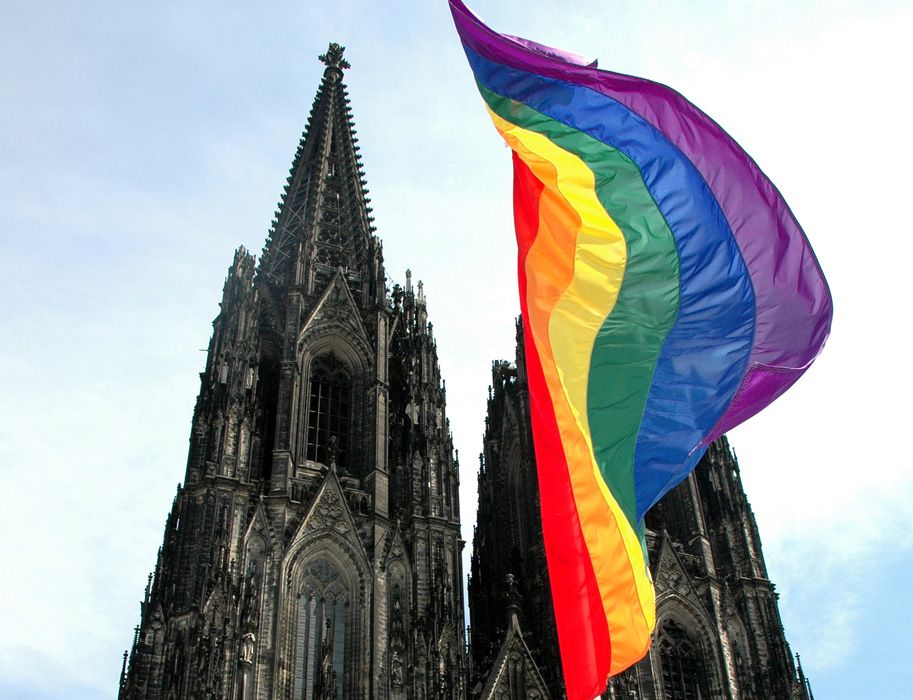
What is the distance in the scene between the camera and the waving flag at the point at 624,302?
43.4 feet

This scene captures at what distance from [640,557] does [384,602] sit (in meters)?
20.2

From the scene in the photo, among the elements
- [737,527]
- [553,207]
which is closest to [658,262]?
[553,207]

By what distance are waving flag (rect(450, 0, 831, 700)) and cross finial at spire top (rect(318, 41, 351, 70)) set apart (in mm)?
42756

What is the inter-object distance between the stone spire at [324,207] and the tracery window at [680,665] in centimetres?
1761

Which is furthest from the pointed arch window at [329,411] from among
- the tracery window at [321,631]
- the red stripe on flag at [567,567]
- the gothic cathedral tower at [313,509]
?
the red stripe on flag at [567,567]

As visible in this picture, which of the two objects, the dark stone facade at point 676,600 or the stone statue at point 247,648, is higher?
the dark stone facade at point 676,600

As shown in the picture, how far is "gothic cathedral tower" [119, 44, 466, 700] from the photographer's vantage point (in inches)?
1187

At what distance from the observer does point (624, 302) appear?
1484cm

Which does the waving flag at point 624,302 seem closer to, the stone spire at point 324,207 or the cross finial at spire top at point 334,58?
the stone spire at point 324,207

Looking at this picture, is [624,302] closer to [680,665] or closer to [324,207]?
[680,665]

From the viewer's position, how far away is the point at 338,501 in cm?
3416

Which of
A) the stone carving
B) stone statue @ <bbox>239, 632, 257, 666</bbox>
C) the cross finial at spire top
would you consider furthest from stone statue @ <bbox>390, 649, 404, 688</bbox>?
the cross finial at spire top

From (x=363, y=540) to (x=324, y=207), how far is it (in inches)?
724

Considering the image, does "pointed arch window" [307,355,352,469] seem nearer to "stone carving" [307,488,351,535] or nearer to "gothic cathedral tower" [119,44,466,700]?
"gothic cathedral tower" [119,44,466,700]
